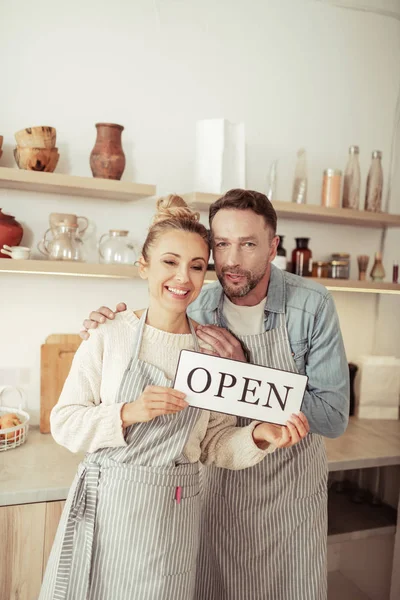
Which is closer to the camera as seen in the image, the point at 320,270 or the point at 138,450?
the point at 138,450

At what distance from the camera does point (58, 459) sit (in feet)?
6.87

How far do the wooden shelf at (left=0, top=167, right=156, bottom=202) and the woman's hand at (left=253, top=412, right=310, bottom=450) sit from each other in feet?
3.99

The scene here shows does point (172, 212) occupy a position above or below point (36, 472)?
above

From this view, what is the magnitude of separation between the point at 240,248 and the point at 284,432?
0.54m

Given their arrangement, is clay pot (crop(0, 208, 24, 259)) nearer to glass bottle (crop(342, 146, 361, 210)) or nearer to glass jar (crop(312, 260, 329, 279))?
glass jar (crop(312, 260, 329, 279))

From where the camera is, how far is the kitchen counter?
1.82 meters

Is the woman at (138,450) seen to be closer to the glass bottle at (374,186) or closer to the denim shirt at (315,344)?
the denim shirt at (315,344)

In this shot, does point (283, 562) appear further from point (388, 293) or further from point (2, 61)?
point (2, 61)

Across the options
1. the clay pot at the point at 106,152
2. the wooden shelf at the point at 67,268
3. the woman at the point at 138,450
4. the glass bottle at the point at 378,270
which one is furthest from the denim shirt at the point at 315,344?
the glass bottle at the point at 378,270

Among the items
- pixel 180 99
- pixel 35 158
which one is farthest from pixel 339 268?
pixel 35 158

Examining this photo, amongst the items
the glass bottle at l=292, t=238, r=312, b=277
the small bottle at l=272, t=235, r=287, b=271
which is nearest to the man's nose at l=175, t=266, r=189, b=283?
the small bottle at l=272, t=235, r=287, b=271

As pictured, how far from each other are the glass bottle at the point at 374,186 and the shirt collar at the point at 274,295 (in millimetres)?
1224

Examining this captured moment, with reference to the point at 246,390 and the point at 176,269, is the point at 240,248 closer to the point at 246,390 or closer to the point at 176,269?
the point at 176,269

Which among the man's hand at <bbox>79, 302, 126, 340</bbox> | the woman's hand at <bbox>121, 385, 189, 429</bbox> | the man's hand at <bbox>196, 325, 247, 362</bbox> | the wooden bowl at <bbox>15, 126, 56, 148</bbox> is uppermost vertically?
the wooden bowl at <bbox>15, 126, 56, 148</bbox>
